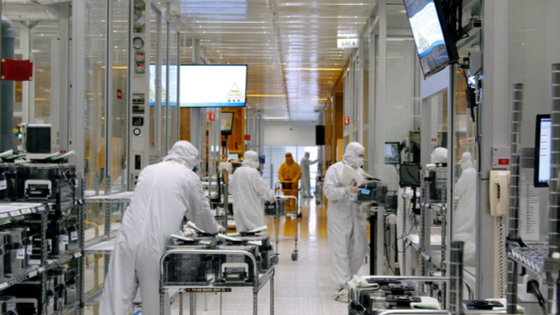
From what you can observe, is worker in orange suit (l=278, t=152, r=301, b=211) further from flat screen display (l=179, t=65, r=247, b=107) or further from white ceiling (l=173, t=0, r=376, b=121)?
flat screen display (l=179, t=65, r=247, b=107)

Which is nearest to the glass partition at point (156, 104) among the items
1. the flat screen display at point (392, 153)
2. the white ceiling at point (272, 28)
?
the white ceiling at point (272, 28)

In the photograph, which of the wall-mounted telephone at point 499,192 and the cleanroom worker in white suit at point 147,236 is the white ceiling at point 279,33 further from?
the wall-mounted telephone at point 499,192

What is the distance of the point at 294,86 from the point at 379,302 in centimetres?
1564

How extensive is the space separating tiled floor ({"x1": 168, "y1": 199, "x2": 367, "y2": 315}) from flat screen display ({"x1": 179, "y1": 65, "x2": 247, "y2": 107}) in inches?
109

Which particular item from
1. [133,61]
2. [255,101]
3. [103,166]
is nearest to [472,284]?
[103,166]

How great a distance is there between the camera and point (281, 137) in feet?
111

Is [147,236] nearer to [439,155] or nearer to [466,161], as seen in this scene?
[466,161]

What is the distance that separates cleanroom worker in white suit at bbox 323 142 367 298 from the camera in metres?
6.27

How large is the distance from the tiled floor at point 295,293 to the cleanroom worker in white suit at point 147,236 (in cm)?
64

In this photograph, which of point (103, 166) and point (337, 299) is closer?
point (103, 166)

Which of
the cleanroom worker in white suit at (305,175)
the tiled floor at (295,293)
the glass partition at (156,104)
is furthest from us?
the cleanroom worker in white suit at (305,175)

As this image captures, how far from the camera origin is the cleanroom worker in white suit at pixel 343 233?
6.27m

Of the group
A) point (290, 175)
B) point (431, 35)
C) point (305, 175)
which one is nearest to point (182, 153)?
point (431, 35)

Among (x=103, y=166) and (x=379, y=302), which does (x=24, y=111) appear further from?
(x=379, y=302)
